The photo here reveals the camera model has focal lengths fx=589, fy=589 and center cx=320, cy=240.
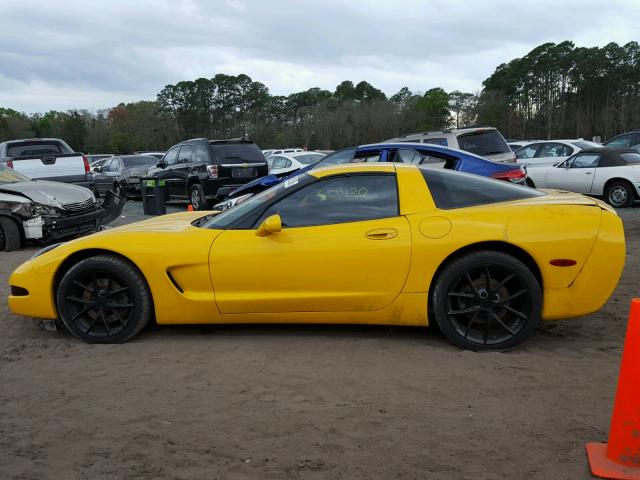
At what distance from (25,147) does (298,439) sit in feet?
43.9

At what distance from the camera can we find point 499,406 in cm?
330

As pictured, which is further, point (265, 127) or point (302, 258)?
point (265, 127)

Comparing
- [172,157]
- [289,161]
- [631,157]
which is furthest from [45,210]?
[631,157]

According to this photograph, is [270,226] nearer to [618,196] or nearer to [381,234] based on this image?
[381,234]

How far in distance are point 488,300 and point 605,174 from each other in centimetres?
1083

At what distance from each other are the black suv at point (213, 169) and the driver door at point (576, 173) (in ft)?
23.5

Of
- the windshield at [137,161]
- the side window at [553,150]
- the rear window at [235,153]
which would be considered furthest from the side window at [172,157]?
the side window at [553,150]

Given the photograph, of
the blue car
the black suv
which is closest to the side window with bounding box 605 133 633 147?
the blue car

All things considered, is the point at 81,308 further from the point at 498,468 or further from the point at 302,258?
the point at 498,468

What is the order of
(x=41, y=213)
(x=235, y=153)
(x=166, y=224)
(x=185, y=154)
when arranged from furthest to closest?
(x=185, y=154) < (x=235, y=153) < (x=41, y=213) < (x=166, y=224)

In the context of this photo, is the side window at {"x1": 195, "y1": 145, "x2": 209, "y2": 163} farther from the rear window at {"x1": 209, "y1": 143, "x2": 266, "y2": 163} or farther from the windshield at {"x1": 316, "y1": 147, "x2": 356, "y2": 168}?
the windshield at {"x1": 316, "y1": 147, "x2": 356, "y2": 168}

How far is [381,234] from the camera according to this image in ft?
14.0

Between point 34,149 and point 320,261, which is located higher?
point 34,149

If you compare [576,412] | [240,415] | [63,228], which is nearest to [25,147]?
[63,228]
